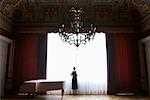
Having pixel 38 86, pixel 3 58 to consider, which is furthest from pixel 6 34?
pixel 38 86

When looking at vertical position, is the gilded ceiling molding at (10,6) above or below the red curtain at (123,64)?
A: above

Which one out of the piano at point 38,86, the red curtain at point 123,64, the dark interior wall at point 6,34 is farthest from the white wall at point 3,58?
the red curtain at point 123,64

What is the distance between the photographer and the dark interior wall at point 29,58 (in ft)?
27.5

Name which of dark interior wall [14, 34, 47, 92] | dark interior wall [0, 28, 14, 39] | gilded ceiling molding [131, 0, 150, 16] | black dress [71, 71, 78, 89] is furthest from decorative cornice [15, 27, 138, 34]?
black dress [71, 71, 78, 89]

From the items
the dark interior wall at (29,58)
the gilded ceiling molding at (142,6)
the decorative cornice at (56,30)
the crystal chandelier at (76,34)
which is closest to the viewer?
the crystal chandelier at (76,34)

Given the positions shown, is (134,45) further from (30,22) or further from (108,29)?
(30,22)

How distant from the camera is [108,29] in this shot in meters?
8.62

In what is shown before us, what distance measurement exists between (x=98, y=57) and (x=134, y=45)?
170 centimetres

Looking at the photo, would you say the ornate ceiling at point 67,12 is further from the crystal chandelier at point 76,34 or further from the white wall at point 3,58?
the crystal chandelier at point 76,34

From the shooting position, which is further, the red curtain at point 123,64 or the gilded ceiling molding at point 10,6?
the red curtain at point 123,64

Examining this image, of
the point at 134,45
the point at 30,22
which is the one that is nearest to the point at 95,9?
the point at 134,45

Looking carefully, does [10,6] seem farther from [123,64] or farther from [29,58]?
[123,64]

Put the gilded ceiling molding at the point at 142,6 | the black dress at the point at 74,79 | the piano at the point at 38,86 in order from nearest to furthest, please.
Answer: the piano at the point at 38,86 → the gilded ceiling molding at the point at 142,6 → the black dress at the point at 74,79

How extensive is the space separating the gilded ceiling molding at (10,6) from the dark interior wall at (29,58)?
1.23 meters
